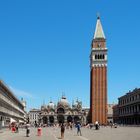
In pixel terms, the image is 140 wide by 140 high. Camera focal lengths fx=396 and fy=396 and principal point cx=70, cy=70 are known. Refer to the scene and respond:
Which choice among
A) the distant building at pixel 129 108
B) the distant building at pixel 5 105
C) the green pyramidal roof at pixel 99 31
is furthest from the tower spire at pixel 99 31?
the distant building at pixel 5 105

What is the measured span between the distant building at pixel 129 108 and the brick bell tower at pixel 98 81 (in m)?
10.2

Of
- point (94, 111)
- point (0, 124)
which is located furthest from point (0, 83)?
point (94, 111)

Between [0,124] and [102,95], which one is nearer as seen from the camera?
[0,124]

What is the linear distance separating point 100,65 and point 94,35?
15.0 meters

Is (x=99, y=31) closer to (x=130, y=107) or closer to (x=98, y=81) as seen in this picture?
(x=98, y=81)

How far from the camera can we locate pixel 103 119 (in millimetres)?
133125

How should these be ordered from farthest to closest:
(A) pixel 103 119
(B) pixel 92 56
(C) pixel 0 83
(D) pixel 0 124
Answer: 1. (B) pixel 92 56
2. (A) pixel 103 119
3. (C) pixel 0 83
4. (D) pixel 0 124

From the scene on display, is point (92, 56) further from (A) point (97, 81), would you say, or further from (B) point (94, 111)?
(B) point (94, 111)

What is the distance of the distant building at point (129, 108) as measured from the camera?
13225cm

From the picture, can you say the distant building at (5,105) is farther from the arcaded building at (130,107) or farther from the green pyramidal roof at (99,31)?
the green pyramidal roof at (99,31)

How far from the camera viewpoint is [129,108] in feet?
472

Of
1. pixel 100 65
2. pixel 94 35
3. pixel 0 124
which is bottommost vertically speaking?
pixel 0 124

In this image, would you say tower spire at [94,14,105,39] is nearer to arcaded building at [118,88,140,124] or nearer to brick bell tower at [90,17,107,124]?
brick bell tower at [90,17,107,124]

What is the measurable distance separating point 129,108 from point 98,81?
54.1 feet
